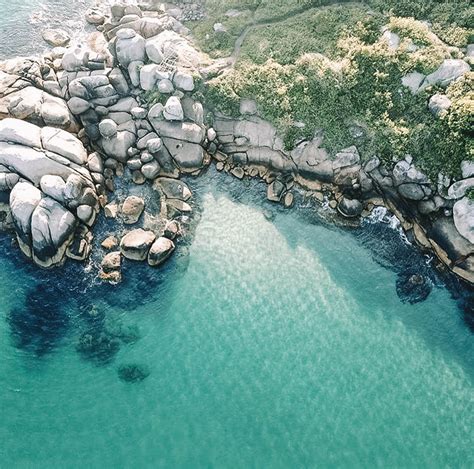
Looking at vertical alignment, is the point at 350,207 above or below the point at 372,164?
below

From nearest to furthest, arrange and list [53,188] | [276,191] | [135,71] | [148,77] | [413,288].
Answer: [53,188], [413,288], [276,191], [148,77], [135,71]

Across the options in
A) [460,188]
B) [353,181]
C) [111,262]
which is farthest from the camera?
[353,181]

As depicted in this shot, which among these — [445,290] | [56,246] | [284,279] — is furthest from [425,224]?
[56,246]

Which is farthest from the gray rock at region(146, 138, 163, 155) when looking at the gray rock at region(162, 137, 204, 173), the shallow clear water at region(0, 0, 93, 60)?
the shallow clear water at region(0, 0, 93, 60)

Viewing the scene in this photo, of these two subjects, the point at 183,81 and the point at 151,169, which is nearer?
the point at 151,169

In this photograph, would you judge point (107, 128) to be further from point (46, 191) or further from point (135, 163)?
point (46, 191)

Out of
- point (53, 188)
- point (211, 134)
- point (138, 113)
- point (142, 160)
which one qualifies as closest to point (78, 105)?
point (138, 113)

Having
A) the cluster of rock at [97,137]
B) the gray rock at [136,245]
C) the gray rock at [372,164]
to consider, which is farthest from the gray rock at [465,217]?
the gray rock at [136,245]
